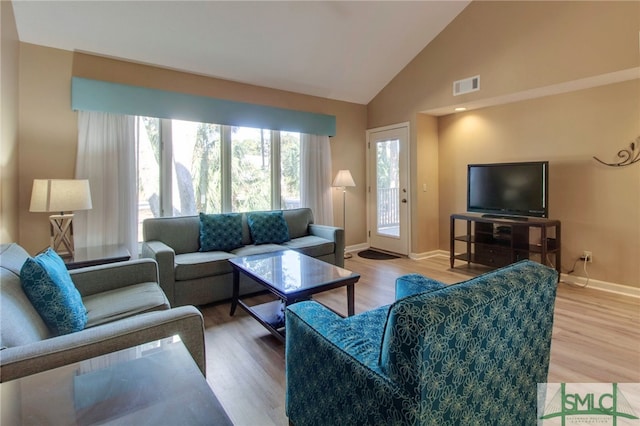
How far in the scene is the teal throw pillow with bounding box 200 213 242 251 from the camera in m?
3.54

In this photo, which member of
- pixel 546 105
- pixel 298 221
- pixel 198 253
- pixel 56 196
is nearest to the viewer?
pixel 56 196

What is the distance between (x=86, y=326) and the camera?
5.61 feet

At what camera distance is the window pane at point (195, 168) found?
3.95 m

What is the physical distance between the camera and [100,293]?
2.22 m

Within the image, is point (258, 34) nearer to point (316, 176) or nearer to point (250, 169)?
point (250, 169)

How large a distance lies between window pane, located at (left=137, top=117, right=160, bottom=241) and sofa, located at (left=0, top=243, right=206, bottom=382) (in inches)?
66.5

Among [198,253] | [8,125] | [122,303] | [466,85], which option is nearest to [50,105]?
[8,125]

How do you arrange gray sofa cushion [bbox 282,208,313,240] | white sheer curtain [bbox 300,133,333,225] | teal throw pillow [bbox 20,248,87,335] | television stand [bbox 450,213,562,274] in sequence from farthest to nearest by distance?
white sheer curtain [bbox 300,133,333,225], gray sofa cushion [bbox 282,208,313,240], television stand [bbox 450,213,562,274], teal throw pillow [bbox 20,248,87,335]

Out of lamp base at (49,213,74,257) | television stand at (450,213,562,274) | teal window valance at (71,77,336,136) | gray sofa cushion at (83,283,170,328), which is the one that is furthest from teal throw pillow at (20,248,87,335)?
television stand at (450,213,562,274)

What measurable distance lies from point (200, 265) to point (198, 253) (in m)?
0.42

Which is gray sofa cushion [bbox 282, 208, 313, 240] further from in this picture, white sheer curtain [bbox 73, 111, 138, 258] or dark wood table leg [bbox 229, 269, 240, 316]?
white sheer curtain [bbox 73, 111, 138, 258]

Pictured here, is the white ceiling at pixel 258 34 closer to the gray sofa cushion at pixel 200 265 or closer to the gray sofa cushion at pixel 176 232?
the gray sofa cushion at pixel 176 232

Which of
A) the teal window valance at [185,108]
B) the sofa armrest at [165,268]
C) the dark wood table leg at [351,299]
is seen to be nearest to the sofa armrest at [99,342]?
the dark wood table leg at [351,299]

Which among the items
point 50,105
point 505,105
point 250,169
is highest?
point 505,105
